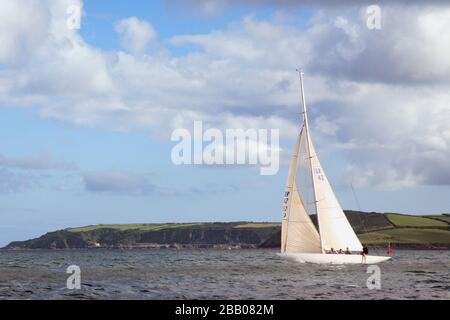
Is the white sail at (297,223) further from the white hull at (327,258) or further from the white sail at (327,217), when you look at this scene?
the white hull at (327,258)

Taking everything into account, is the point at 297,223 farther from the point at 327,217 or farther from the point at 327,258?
the point at 327,258

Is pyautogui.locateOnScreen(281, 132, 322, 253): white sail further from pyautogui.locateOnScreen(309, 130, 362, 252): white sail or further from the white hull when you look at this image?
the white hull

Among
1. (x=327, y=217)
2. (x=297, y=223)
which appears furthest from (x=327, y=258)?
(x=297, y=223)

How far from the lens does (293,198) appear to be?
82.2 metres

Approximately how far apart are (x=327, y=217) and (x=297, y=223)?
12.3 feet

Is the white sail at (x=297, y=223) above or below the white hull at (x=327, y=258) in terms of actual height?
above

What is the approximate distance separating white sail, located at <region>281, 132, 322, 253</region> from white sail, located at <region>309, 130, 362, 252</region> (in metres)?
1.25

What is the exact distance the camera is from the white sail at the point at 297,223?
81875 mm

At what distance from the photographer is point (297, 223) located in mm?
81938

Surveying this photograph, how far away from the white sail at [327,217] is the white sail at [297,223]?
4.11 feet
